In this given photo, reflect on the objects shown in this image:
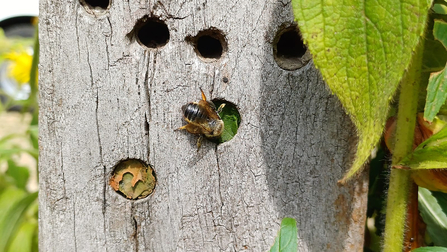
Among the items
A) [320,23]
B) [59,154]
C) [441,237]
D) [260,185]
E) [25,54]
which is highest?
[25,54]

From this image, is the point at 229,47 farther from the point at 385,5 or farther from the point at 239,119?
the point at 385,5

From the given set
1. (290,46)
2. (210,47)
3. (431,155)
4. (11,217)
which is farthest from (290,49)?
(11,217)

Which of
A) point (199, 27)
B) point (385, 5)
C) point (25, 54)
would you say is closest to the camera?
point (385, 5)

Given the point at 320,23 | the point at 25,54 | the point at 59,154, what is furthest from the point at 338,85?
the point at 25,54

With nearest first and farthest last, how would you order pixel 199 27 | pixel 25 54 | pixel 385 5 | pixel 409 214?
pixel 385 5 → pixel 199 27 → pixel 409 214 → pixel 25 54

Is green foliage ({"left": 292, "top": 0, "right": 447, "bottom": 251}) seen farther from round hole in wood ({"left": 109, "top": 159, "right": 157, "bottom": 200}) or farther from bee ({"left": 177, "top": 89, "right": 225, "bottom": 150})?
round hole in wood ({"left": 109, "top": 159, "right": 157, "bottom": 200})

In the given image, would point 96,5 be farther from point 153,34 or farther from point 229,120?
point 229,120
